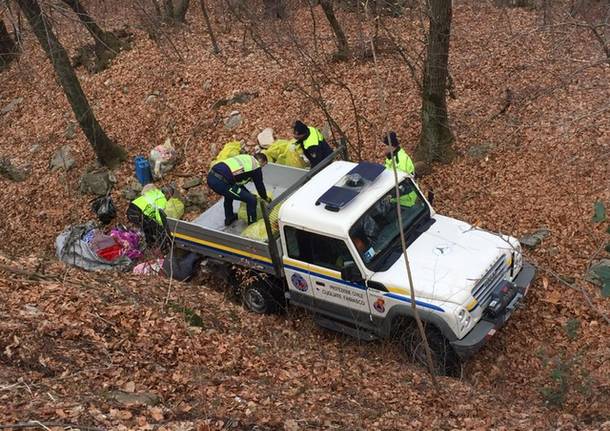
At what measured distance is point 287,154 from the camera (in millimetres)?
10195

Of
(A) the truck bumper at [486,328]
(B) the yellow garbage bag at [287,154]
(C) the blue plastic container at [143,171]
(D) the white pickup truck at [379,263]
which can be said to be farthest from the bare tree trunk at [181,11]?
(A) the truck bumper at [486,328]

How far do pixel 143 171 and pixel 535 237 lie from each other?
7.16 metres

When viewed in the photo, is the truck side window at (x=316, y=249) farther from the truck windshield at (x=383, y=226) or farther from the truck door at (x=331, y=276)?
the truck windshield at (x=383, y=226)

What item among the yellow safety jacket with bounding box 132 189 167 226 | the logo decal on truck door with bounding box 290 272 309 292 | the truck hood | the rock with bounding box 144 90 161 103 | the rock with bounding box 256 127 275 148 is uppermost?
the truck hood

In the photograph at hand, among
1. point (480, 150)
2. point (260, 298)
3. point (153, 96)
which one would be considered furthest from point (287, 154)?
point (153, 96)

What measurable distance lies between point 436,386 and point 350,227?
1.95m

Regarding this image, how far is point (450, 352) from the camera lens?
702 cm

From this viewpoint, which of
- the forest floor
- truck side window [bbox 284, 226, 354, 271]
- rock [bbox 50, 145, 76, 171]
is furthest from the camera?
rock [bbox 50, 145, 76, 171]

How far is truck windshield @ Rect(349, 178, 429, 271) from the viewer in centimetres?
726

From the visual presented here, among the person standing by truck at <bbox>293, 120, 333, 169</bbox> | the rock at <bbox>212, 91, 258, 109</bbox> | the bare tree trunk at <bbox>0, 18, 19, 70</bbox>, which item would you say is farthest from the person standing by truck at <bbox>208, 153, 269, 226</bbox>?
the bare tree trunk at <bbox>0, 18, 19, 70</bbox>

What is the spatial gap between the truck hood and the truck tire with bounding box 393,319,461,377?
0.45m

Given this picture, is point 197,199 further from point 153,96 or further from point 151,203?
point 153,96

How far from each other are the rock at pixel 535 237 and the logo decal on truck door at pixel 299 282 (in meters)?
3.14

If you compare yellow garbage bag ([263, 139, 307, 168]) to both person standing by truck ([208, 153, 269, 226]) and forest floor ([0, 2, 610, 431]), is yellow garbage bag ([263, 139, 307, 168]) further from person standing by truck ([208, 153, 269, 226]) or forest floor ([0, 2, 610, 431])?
forest floor ([0, 2, 610, 431])
